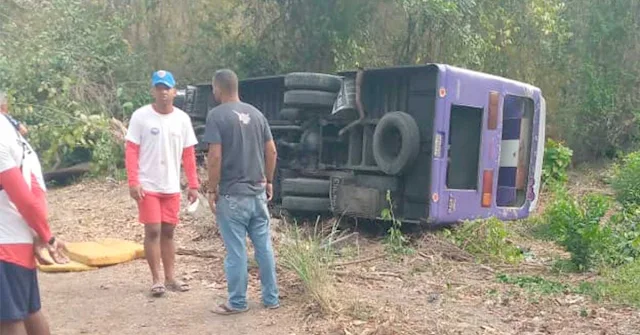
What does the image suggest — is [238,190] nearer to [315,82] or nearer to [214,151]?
[214,151]

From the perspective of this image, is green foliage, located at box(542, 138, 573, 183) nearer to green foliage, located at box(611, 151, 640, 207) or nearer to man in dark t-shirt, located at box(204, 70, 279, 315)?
green foliage, located at box(611, 151, 640, 207)

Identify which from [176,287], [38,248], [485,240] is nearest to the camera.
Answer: [38,248]

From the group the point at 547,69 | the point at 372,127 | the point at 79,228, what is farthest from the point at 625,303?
the point at 547,69

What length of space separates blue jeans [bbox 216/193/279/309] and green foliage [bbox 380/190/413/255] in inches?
88.1

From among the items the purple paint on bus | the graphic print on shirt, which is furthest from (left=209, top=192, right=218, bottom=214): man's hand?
the purple paint on bus

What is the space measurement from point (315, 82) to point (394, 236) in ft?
6.63

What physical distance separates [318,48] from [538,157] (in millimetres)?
5978

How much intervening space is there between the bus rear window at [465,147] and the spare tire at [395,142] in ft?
2.03

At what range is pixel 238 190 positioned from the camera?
5.45 meters

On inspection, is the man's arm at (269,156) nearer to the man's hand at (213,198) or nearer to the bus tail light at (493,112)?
the man's hand at (213,198)

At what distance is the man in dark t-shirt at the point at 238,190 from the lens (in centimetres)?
546

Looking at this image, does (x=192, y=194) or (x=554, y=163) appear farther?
(x=554, y=163)

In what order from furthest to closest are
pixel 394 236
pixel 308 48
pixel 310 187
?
pixel 308 48 → pixel 310 187 → pixel 394 236

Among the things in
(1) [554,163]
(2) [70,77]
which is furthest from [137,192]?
(1) [554,163]
